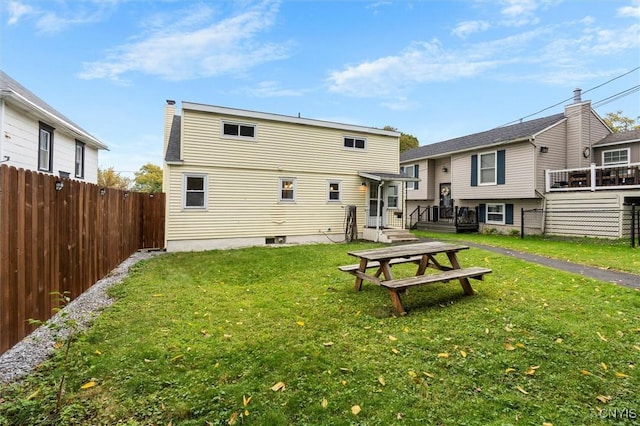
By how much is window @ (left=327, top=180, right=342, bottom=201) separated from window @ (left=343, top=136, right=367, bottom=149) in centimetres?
A: 174

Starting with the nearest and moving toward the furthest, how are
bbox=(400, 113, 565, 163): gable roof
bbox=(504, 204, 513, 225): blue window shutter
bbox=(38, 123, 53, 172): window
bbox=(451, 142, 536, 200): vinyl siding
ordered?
bbox=(38, 123, 53, 172): window < bbox=(451, 142, 536, 200): vinyl siding < bbox=(400, 113, 565, 163): gable roof < bbox=(504, 204, 513, 225): blue window shutter

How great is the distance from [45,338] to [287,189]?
9396mm

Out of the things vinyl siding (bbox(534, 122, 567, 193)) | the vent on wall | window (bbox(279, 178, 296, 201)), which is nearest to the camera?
the vent on wall

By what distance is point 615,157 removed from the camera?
48.1ft

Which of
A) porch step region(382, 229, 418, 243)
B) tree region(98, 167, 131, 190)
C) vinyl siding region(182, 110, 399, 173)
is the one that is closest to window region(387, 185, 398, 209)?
vinyl siding region(182, 110, 399, 173)

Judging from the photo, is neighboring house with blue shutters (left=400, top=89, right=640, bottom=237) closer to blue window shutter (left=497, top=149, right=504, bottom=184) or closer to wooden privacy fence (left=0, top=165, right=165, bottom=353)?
blue window shutter (left=497, top=149, right=504, bottom=184)

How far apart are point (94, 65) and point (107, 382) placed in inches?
564

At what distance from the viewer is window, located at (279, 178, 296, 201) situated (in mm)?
12461

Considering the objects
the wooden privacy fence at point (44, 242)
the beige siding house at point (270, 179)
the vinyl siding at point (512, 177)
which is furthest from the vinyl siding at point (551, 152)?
the wooden privacy fence at point (44, 242)

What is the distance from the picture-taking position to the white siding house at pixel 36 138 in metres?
8.37

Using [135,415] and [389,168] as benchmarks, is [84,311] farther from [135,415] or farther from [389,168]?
[389,168]

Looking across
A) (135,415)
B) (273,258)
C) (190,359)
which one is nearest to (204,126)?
(273,258)

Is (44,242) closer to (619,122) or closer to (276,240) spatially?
(276,240)

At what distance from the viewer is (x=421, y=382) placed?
2744mm
